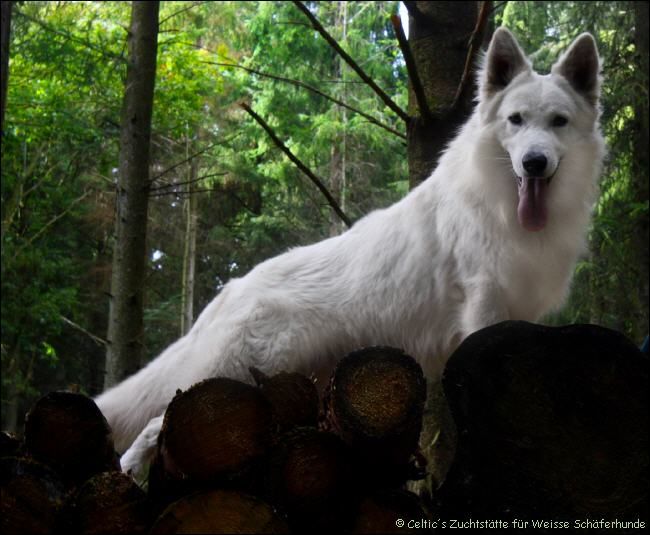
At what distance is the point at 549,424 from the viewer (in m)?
1.80

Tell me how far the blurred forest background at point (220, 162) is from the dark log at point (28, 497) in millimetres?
7475

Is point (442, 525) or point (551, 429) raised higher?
point (551, 429)

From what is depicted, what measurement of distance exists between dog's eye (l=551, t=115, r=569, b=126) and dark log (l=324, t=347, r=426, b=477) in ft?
5.45

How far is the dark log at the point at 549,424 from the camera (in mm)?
1758

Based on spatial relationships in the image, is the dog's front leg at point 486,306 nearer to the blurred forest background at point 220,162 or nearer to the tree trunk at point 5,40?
the tree trunk at point 5,40

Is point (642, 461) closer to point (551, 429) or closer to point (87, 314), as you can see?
point (551, 429)

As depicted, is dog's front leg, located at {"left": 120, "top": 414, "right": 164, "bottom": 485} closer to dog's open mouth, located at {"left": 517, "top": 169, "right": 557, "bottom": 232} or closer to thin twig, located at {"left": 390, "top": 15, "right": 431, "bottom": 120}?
dog's open mouth, located at {"left": 517, "top": 169, "right": 557, "bottom": 232}

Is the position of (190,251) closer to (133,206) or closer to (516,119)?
(133,206)

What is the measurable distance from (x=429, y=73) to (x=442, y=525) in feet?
10.6

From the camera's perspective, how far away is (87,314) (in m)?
17.3

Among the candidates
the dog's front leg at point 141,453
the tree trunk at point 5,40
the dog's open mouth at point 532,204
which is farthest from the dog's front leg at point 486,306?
the tree trunk at point 5,40

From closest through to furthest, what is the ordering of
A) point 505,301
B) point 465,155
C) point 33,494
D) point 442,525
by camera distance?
point 33,494
point 442,525
point 505,301
point 465,155

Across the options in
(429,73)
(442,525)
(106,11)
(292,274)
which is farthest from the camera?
(106,11)

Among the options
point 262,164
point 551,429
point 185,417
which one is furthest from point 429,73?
point 262,164
